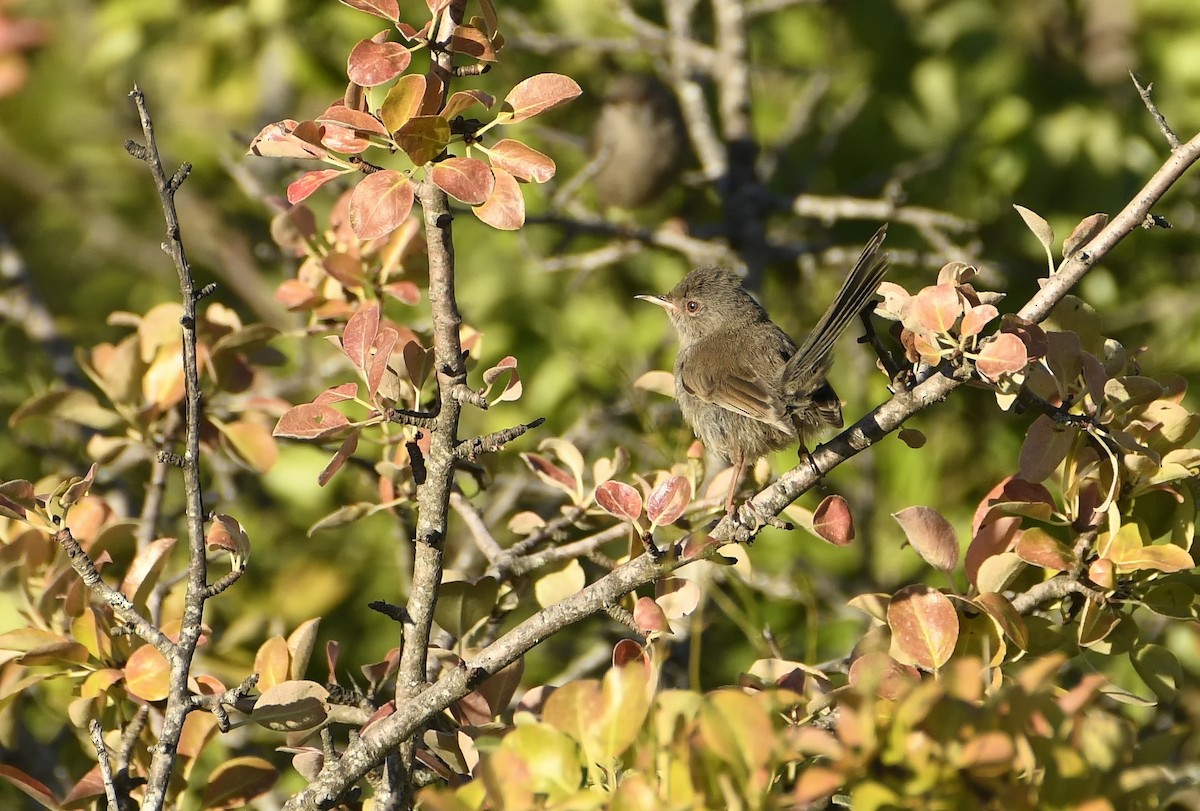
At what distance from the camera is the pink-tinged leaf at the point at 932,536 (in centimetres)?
241

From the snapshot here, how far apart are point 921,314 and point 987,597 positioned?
1.76 feet

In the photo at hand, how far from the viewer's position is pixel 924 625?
7.41 ft

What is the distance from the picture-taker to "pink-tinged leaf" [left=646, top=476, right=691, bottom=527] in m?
2.45

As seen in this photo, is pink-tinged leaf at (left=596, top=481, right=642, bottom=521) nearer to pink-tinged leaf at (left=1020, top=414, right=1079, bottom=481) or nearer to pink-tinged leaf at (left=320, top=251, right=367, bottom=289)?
pink-tinged leaf at (left=1020, top=414, right=1079, bottom=481)

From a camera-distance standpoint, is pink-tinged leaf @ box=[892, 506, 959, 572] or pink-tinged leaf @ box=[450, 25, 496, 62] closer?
pink-tinged leaf @ box=[450, 25, 496, 62]

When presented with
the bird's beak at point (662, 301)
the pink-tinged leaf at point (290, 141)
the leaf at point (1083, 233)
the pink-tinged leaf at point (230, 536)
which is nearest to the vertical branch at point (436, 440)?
the pink-tinged leaf at point (290, 141)

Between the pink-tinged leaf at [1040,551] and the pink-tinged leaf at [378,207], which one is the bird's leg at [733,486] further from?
the pink-tinged leaf at [378,207]

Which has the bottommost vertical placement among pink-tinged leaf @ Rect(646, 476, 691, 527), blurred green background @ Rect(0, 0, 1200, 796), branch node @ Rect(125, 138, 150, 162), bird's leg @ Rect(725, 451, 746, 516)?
blurred green background @ Rect(0, 0, 1200, 796)

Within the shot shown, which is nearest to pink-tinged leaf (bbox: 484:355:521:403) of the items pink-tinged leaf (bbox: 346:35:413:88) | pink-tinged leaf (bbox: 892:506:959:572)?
pink-tinged leaf (bbox: 346:35:413:88)

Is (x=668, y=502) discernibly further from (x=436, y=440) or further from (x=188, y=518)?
(x=188, y=518)

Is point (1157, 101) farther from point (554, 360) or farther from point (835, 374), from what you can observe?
point (554, 360)

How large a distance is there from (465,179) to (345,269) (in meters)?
1.08

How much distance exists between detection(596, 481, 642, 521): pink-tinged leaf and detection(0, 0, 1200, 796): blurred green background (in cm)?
152

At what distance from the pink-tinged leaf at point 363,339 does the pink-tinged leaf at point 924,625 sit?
3.66ft
